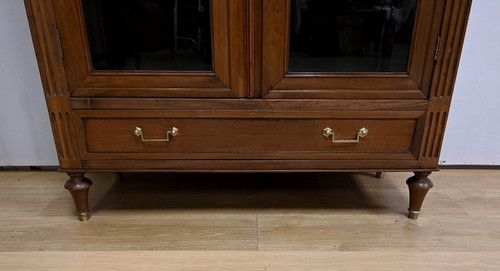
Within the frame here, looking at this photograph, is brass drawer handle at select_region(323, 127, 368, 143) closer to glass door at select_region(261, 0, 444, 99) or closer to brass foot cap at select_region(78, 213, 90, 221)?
glass door at select_region(261, 0, 444, 99)

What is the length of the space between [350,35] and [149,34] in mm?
491

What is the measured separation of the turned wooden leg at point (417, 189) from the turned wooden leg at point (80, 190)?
0.95m

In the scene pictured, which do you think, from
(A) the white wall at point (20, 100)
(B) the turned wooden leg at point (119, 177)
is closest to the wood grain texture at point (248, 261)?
(B) the turned wooden leg at point (119, 177)

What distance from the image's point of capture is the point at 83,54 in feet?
2.65

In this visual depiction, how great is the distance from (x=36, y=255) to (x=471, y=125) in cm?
152

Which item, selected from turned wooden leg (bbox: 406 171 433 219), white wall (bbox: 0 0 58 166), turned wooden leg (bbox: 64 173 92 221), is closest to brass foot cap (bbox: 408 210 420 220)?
turned wooden leg (bbox: 406 171 433 219)

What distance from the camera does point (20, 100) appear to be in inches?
48.4

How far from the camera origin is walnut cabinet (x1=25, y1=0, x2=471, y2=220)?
2.56ft

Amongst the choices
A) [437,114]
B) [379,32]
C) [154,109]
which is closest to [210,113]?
[154,109]

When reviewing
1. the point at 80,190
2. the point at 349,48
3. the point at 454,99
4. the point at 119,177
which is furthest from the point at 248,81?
the point at 454,99

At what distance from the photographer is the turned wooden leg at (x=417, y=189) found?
0.95 m

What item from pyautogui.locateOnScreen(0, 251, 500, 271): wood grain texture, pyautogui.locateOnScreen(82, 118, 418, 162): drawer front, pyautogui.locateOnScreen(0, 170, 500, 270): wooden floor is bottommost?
pyautogui.locateOnScreen(0, 170, 500, 270): wooden floor

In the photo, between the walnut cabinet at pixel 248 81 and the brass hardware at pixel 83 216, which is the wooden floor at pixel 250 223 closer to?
the brass hardware at pixel 83 216

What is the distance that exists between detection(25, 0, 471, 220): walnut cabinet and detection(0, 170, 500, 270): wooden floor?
192 millimetres
